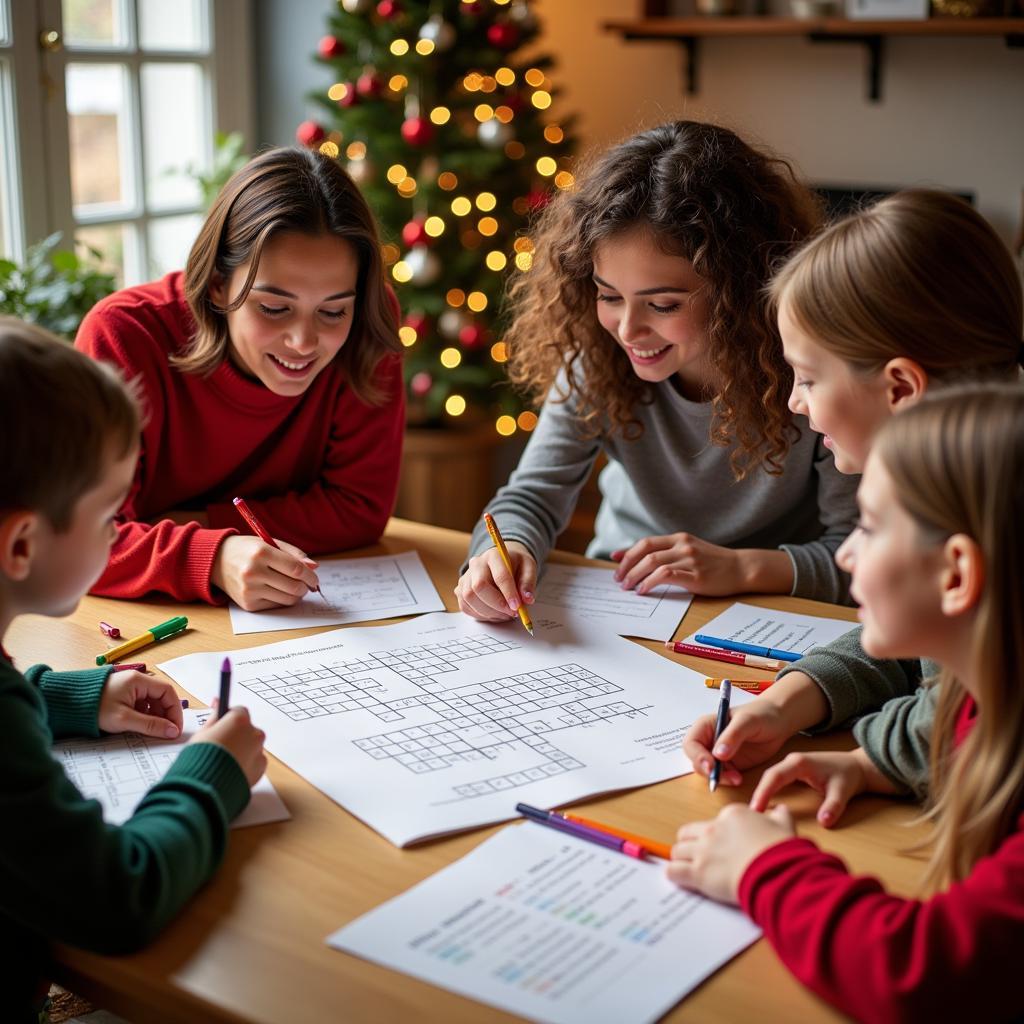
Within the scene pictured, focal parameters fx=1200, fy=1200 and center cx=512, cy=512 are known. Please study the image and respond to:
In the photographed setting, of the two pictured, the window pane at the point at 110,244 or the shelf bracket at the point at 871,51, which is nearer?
the window pane at the point at 110,244

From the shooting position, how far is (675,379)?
5.98 ft

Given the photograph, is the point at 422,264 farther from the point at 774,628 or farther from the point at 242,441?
the point at 774,628

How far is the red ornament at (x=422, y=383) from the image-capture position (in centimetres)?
324

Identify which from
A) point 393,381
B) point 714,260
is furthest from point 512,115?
point 714,260

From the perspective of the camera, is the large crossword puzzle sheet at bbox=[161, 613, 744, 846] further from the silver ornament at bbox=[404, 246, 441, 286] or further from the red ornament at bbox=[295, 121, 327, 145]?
the red ornament at bbox=[295, 121, 327, 145]

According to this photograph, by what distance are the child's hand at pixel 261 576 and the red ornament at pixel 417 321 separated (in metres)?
1.76

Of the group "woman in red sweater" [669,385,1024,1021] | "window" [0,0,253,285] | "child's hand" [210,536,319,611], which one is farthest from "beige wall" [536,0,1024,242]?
"woman in red sweater" [669,385,1024,1021]

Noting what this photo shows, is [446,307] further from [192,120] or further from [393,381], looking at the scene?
[393,381]

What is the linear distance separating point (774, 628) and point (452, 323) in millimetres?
1885

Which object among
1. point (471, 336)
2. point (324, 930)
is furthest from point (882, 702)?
point (471, 336)

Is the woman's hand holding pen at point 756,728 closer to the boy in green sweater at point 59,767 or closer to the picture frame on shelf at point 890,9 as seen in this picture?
the boy in green sweater at point 59,767

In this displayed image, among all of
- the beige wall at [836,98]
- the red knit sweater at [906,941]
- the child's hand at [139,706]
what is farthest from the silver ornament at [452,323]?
the red knit sweater at [906,941]

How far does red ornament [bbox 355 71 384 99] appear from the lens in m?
3.08

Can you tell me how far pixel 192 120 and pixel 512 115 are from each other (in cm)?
88
